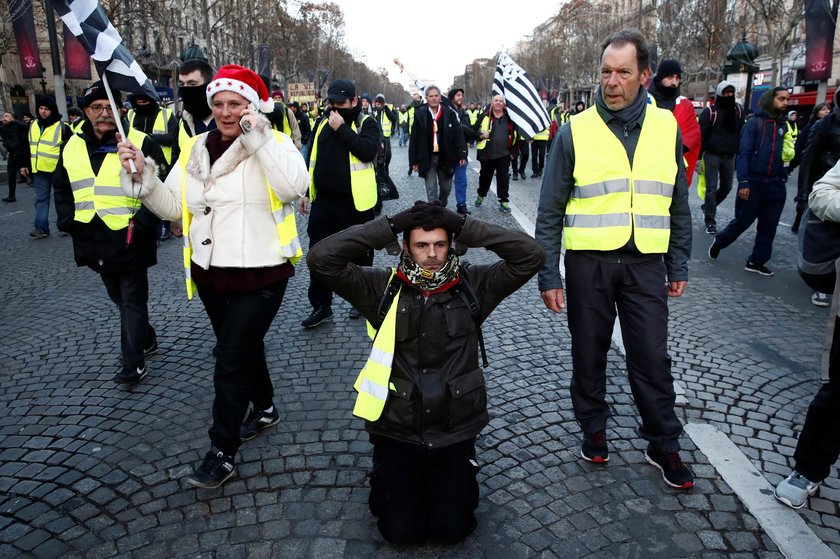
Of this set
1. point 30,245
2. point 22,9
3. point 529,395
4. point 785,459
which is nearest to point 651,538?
point 785,459

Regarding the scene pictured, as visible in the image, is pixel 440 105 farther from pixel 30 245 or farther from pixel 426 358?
pixel 426 358

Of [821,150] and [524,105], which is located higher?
[524,105]

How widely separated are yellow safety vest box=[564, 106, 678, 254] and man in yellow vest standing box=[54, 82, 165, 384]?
295 centimetres

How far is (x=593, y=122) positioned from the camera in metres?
3.16

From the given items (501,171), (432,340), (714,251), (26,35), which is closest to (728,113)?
(714,251)

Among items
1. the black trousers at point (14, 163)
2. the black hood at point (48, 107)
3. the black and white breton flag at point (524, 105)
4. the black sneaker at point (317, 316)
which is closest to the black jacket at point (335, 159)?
the black sneaker at point (317, 316)

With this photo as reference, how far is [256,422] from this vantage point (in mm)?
3758

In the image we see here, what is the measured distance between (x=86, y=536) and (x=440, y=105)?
860 centimetres

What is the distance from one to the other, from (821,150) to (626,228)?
4699 mm

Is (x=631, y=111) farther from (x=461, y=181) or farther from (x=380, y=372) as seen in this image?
(x=461, y=181)

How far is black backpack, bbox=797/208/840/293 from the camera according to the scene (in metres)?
2.79

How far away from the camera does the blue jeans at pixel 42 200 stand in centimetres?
995

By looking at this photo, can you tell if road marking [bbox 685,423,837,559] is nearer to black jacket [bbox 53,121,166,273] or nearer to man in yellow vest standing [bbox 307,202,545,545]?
man in yellow vest standing [bbox 307,202,545,545]

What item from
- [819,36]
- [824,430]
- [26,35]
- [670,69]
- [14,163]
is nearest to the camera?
[824,430]
